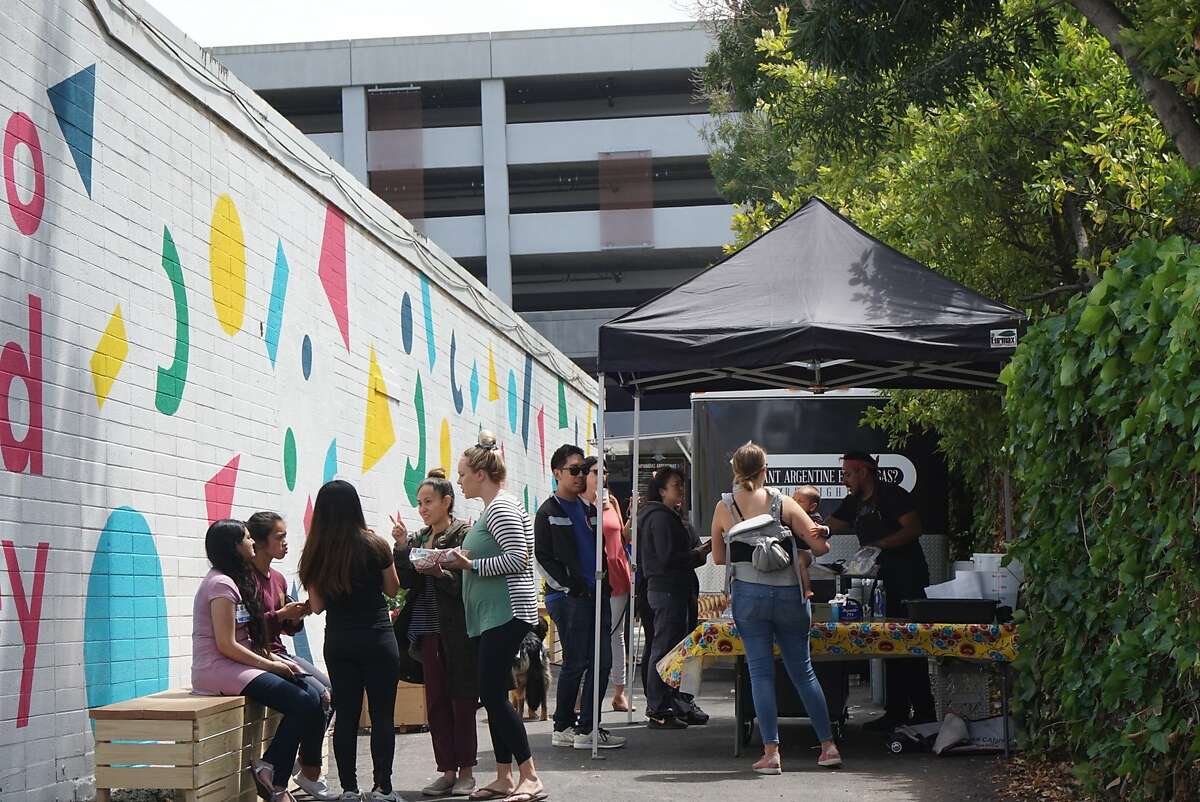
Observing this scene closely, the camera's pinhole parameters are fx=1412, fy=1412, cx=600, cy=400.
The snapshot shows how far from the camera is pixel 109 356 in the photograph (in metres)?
6.99

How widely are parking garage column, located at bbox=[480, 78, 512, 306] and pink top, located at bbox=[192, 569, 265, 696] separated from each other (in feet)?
130

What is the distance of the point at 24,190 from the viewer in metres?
6.25

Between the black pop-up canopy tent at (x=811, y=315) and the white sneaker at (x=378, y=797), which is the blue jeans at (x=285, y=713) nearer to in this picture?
the white sneaker at (x=378, y=797)

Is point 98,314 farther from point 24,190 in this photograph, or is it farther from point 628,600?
point 628,600

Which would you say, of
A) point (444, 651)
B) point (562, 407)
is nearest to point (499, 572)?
point (444, 651)

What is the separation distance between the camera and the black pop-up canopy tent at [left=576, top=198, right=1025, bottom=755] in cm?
855

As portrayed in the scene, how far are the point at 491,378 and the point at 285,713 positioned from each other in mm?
10546

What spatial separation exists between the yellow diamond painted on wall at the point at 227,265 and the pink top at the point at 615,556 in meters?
2.99

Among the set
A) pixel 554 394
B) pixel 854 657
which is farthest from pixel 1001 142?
pixel 554 394

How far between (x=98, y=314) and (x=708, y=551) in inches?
212

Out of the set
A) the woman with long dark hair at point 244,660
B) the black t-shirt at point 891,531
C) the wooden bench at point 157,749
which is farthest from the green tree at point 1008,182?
the wooden bench at point 157,749

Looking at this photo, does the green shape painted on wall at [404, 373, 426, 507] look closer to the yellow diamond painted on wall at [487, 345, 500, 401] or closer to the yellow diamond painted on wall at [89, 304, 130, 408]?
the yellow diamond painted on wall at [487, 345, 500, 401]

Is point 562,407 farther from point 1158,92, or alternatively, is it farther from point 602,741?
point 1158,92

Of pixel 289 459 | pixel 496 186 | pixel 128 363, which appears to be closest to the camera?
pixel 128 363
